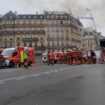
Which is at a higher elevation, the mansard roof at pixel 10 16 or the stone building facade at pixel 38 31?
the mansard roof at pixel 10 16

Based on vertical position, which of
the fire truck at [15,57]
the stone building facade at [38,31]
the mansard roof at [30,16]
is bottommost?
the fire truck at [15,57]

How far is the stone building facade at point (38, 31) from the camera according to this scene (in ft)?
564

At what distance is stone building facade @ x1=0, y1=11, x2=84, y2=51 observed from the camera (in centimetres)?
17188

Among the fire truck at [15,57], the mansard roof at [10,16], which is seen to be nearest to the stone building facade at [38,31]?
the mansard roof at [10,16]

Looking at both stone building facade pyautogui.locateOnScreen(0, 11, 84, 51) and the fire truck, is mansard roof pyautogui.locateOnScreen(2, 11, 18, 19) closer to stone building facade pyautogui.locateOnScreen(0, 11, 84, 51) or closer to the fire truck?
stone building facade pyautogui.locateOnScreen(0, 11, 84, 51)

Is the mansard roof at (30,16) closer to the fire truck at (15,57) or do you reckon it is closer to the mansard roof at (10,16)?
the mansard roof at (10,16)

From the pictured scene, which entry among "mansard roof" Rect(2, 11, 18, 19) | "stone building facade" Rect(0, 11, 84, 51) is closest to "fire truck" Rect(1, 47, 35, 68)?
"stone building facade" Rect(0, 11, 84, 51)

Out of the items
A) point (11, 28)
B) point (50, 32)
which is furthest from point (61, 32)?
point (11, 28)

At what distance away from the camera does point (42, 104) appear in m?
12.8

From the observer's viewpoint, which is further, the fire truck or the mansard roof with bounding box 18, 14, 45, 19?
the mansard roof with bounding box 18, 14, 45, 19

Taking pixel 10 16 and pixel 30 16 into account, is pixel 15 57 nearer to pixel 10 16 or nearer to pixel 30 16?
pixel 10 16

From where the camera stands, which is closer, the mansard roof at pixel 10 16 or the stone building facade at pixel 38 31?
the stone building facade at pixel 38 31

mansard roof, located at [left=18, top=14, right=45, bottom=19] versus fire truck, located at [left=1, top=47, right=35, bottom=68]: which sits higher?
mansard roof, located at [left=18, top=14, right=45, bottom=19]

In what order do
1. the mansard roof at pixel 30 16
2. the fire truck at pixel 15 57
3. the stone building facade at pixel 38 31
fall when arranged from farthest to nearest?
the mansard roof at pixel 30 16 < the stone building facade at pixel 38 31 < the fire truck at pixel 15 57
